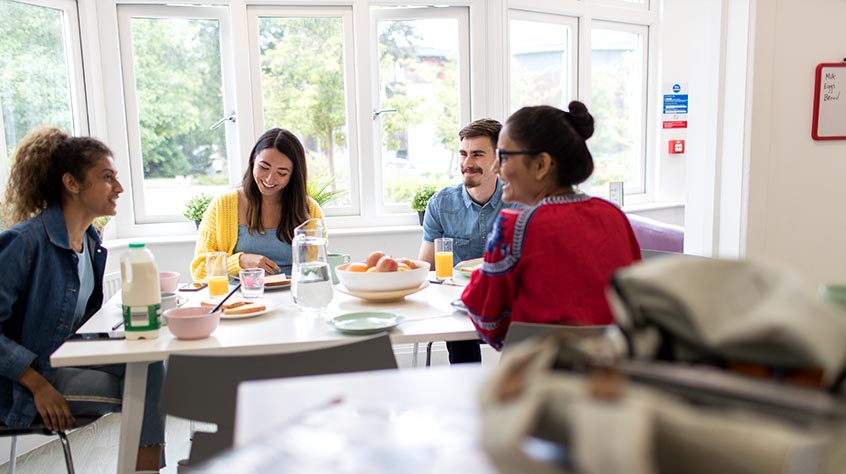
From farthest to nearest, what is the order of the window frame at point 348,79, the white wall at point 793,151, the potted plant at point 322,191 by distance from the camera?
the potted plant at point 322,191 → the window frame at point 348,79 → the white wall at point 793,151

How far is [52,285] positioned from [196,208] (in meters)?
1.61

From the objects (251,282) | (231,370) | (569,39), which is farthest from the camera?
(569,39)

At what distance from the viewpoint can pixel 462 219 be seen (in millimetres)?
2758

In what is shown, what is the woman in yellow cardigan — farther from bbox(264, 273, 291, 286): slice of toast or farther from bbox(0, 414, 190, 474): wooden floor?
bbox(0, 414, 190, 474): wooden floor

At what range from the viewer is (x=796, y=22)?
252 cm

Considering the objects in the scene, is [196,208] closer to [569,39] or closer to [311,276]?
[311,276]

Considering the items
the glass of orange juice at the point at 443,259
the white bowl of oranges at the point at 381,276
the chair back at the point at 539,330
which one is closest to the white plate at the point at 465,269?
the glass of orange juice at the point at 443,259

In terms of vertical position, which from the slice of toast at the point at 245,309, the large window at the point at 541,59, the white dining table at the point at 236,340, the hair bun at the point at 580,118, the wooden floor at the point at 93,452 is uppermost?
the large window at the point at 541,59

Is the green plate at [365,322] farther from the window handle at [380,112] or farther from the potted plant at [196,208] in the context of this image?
the window handle at [380,112]

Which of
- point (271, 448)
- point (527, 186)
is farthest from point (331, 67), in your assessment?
point (271, 448)

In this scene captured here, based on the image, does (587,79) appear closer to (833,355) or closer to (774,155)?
(774,155)

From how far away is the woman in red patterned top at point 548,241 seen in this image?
4.98 feet

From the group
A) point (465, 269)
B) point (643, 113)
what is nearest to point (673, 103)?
point (643, 113)

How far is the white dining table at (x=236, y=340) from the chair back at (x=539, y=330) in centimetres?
21
